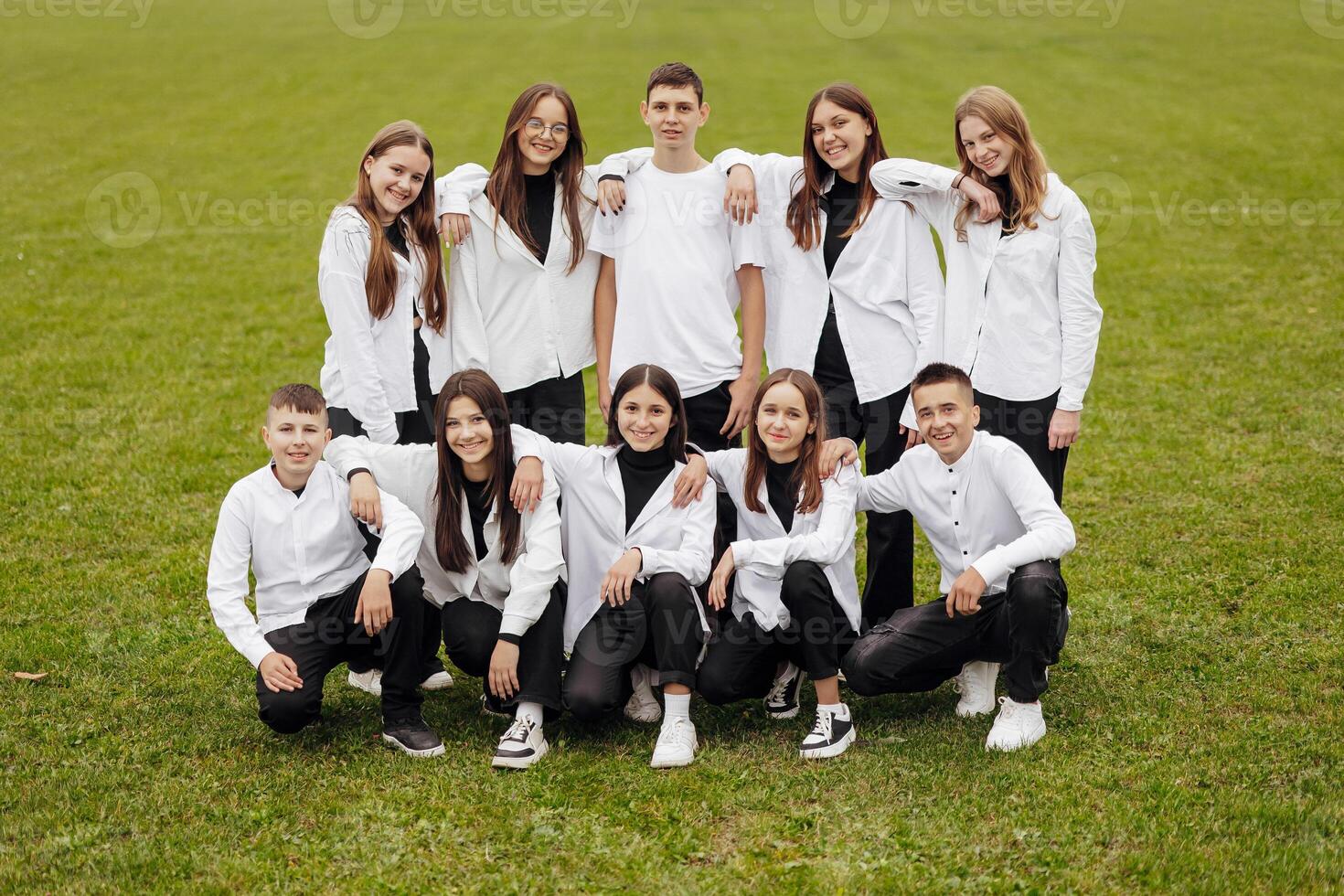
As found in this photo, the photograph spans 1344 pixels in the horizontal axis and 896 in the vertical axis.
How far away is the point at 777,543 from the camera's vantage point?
4.63m

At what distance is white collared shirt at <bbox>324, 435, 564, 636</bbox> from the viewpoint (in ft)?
15.2

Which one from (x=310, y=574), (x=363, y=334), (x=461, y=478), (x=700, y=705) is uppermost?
(x=363, y=334)

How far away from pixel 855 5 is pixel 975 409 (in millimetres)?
31054

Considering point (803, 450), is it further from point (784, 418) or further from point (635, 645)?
point (635, 645)

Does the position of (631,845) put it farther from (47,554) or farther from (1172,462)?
(1172,462)

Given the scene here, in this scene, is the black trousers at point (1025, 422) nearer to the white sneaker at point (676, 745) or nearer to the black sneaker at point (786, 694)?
the black sneaker at point (786, 694)

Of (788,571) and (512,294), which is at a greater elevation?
(512,294)

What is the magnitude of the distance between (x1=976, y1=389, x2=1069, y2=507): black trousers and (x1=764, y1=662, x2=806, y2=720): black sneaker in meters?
1.29

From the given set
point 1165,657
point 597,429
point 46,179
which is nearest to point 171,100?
point 46,179

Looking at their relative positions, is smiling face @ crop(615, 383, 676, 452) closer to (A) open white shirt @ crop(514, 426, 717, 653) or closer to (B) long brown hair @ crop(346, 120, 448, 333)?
(A) open white shirt @ crop(514, 426, 717, 653)

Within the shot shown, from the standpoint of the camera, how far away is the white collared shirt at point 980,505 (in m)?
4.50

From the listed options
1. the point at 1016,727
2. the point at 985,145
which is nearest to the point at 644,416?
the point at 985,145

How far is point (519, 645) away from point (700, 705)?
0.84m

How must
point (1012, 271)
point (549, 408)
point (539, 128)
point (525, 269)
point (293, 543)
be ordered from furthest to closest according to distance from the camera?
point (549, 408) < point (525, 269) < point (539, 128) < point (1012, 271) < point (293, 543)
